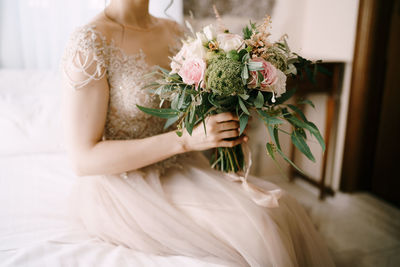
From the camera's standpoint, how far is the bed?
0.81 meters

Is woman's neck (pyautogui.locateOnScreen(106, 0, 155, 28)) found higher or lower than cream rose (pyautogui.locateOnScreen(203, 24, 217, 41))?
higher

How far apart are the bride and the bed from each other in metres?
0.06

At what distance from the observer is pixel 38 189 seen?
126 cm

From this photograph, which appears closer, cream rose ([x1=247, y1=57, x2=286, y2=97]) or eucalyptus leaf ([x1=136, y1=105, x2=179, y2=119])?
cream rose ([x1=247, y1=57, x2=286, y2=97])

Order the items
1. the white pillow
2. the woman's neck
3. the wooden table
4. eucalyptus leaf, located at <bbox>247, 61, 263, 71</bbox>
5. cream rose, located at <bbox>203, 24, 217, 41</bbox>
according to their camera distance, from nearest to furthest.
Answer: eucalyptus leaf, located at <bbox>247, 61, 263, 71</bbox>
cream rose, located at <bbox>203, 24, 217, 41</bbox>
the woman's neck
the white pillow
the wooden table

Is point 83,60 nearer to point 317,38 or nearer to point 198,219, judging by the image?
point 198,219

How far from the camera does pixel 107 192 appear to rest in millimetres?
970

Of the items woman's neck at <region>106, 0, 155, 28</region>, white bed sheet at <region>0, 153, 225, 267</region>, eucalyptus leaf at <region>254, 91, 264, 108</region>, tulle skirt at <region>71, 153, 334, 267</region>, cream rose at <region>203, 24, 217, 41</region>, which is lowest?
white bed sheet at <region>0, 153, 225, 267</region>

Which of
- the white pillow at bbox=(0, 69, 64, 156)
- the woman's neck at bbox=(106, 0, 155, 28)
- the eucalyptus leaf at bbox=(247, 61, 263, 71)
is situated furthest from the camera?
the white pillow at bbox=(0, 69, 64, 156)

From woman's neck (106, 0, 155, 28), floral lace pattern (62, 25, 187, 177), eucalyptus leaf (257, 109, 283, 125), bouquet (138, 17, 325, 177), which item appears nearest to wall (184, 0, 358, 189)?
woman's neck (106, 0, 155, 28)

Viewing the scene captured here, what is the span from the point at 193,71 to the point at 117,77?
35 cm

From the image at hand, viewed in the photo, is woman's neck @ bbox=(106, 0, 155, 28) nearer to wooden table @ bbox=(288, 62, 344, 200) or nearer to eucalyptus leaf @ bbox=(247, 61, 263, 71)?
eucalyptus leaf @ bbox=(247, 61, 263, 71)

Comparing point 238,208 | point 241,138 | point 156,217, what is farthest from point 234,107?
point 156,217

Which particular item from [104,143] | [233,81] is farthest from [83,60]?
[233,81]
